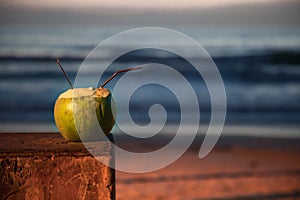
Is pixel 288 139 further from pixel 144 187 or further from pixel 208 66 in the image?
pixel 208 66

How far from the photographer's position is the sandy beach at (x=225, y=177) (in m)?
5.18

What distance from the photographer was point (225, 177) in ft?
19.3

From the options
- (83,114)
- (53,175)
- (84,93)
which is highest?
(84,93)

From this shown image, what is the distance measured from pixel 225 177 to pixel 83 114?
356 cm

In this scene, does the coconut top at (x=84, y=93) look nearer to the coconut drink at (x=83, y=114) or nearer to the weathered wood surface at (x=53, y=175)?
the coconut drink at (x=83, y=114)

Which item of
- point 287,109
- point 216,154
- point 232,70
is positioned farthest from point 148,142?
point 232,70

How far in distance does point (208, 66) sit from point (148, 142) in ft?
25.0

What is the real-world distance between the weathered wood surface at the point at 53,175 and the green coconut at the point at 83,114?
18 centimetres

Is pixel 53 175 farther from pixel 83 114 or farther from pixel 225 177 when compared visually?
pixel 225 177

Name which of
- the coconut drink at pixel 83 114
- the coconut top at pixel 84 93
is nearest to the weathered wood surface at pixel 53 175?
the coconut drink at pixel 83 114

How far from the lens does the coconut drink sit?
2582 millimetres

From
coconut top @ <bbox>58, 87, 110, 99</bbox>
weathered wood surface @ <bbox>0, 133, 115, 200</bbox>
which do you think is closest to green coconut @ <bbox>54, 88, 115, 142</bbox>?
coconut top @ <bbox>58, 87, 110, 99</bbox>

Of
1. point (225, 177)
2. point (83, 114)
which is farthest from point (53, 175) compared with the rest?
point (225, 177)

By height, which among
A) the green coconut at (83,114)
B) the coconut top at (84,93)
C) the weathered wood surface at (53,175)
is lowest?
the weathered wood surface at (53,175)
